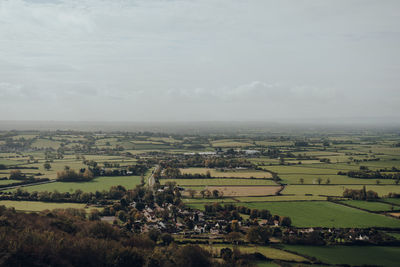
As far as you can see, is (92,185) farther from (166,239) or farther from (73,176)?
(166,239)

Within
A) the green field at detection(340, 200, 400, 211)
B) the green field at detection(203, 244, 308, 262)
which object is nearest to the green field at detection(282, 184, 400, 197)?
the green field at detection(340, 200, 400, 211)

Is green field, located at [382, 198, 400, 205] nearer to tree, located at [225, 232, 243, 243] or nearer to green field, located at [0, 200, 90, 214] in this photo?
tree, located at [225, 232, 243, 243]

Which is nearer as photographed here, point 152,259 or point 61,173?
point 152,259

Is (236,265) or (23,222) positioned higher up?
(23,222)

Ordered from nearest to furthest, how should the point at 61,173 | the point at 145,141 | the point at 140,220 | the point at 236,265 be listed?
1. the point at 236,265
2. the point at 140,220
3. the point at 61,173
4. the point at 145,141

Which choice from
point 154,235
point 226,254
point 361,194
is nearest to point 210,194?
point 154,235

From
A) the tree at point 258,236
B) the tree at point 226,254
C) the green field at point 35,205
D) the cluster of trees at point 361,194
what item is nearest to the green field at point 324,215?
the cluster of trees at point 361,194

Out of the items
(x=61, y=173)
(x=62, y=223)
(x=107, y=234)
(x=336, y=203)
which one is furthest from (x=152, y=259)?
(x=61, y=173)

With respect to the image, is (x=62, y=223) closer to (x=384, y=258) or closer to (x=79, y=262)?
(x=79, y=262)
